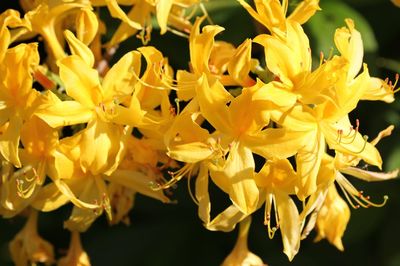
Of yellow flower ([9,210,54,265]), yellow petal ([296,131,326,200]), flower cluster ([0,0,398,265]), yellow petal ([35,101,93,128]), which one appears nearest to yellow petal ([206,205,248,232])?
flower cluster ([0,0,398,265])

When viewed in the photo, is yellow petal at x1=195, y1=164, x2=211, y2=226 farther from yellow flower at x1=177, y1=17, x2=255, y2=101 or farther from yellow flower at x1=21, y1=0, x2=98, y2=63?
yellow flower at x1=21, y1=0, x2=98, y2=63

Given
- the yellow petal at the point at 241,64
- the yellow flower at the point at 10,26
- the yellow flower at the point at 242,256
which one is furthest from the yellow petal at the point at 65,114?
the yellow flower at the point at 242,256

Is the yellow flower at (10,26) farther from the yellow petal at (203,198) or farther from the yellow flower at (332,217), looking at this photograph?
the yellow flower at (332,217)

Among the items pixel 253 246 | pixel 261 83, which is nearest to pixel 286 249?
pixel 261 83

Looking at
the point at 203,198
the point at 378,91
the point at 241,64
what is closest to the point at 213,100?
the point at 241,64

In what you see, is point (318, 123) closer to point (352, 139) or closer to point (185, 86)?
point (352, 139)

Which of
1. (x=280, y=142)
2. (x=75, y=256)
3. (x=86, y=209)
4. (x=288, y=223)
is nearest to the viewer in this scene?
(x=280, y=142)

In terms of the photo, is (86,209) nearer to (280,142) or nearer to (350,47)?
(280,142)

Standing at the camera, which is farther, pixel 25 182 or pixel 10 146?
pixel 25 182
